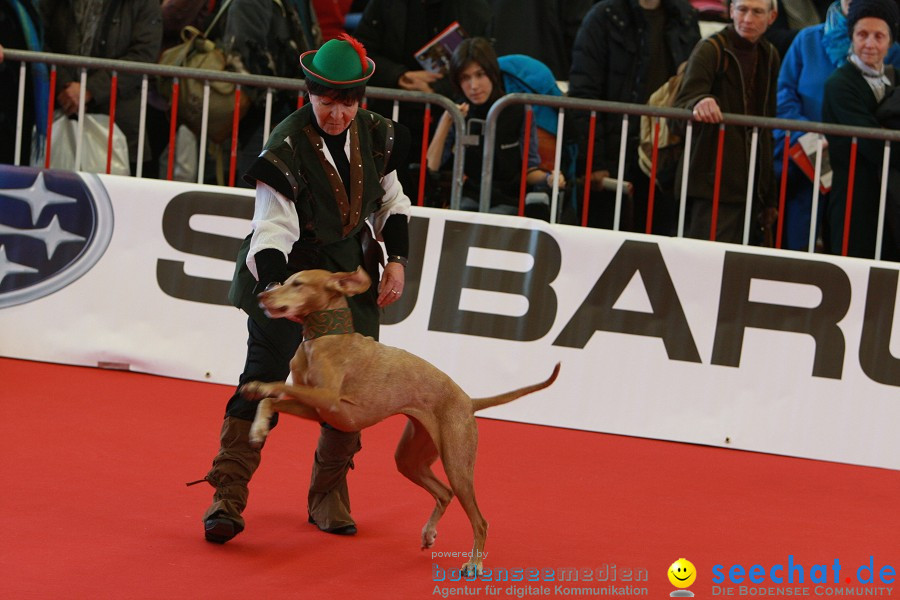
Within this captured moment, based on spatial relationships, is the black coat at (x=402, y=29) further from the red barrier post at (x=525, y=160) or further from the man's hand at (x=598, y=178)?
the man's hand at (x=598, y=178)

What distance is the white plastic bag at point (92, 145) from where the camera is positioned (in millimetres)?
7715

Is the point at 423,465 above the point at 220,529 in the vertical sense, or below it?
above

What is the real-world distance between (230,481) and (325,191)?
3.61 ft

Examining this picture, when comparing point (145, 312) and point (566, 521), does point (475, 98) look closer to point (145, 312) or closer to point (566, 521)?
point (145, 312)

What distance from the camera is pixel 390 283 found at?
467 centimetres

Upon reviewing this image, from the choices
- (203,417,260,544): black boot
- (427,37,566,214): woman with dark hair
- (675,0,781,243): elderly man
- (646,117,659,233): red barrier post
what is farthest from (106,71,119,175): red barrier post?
(203,417,260,544): black boot

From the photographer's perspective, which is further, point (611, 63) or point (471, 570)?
point (611, 63)

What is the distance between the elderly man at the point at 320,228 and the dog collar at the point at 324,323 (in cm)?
2

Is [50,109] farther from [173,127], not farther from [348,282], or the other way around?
[348,282]

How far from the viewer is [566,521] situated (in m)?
5.16

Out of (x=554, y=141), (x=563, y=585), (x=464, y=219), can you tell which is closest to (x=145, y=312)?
(x=464, y=219)

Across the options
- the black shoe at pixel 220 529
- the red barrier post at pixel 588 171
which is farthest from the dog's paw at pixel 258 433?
the red barrier post at pixel 588 171

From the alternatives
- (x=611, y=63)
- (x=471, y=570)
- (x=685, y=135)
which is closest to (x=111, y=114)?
(x=611, y=63)

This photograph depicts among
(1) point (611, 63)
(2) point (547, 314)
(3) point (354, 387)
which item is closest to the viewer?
(3) point (354, 387)
